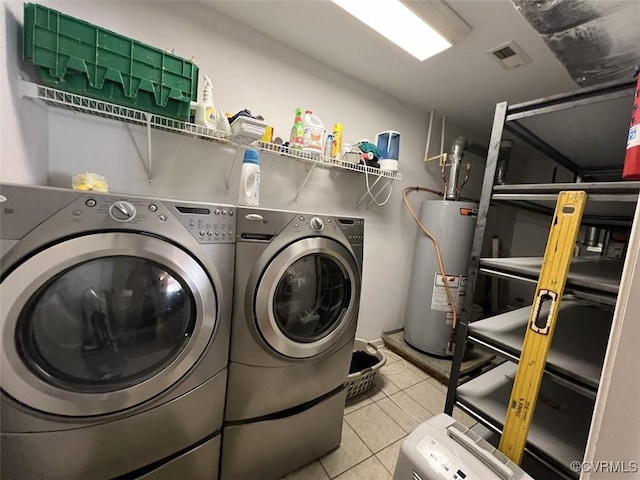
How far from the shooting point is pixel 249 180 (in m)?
1.10

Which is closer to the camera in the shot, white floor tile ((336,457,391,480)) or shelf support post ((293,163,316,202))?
white floor tile ((336,457,391,480))

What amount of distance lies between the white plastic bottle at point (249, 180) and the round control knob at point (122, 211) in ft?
1.59

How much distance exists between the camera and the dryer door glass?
99 cm

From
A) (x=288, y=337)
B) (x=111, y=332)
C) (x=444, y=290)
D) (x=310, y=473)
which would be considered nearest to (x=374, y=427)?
(x=310, y=473)

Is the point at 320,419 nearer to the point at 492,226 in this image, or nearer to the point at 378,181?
the point at 378,181

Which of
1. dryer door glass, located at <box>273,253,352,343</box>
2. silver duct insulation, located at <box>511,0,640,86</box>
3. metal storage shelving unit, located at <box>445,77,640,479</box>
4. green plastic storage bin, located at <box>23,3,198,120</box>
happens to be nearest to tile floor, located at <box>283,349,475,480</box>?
metal storage shelving unit, located at <box>445,77,640,479</box>

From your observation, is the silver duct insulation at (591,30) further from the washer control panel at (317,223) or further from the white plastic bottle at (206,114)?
the white plastic bottle at (206,114)

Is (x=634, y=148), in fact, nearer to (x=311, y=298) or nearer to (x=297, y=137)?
(x=311, y=298)

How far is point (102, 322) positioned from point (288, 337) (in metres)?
0.58

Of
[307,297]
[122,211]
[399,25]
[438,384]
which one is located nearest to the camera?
[122,211]

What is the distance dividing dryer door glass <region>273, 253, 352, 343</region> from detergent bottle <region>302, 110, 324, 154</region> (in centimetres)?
69

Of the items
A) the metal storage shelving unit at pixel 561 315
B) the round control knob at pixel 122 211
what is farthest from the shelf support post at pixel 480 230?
the round control knob at pixel 122 211

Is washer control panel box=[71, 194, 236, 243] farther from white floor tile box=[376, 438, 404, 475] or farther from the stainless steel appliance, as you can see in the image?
white floor tile box=[376, 438, 404, 475]

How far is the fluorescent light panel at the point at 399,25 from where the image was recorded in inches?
44.1
